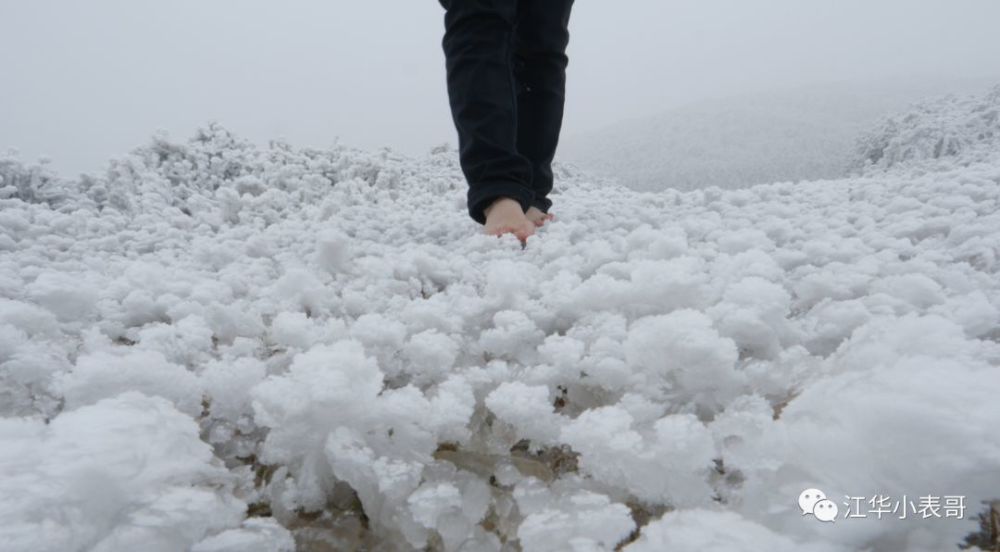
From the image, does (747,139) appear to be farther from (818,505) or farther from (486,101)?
(818,505)

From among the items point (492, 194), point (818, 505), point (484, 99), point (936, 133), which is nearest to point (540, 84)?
point (484, 99)

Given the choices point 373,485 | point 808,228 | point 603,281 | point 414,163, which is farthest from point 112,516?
point 414,163

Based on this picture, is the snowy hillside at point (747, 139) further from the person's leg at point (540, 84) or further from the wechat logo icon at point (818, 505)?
the wechat logo icon at point (818, 505)

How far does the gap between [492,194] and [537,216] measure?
0.87ft

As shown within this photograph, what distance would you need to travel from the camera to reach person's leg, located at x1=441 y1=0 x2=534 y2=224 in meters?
1.68

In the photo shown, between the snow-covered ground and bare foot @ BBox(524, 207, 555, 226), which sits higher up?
bare foot @ BBox(524, 207, 555, 226)

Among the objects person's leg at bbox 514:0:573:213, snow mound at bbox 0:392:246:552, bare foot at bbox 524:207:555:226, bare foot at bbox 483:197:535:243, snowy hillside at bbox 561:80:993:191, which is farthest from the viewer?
snowy hillside at bbox 561:80:993:191

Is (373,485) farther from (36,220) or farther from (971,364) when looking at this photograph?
(36,220)

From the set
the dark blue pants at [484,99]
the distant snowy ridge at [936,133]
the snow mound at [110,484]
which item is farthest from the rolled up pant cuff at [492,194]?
the distant snowy ridge at [936,133]

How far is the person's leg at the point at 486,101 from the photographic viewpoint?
5.51 ft

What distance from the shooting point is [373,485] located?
1.86 feet

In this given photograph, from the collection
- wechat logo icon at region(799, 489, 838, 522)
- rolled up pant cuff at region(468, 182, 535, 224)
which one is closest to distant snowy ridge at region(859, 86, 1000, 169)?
rolled up pant cuff at region(468, 182, 535, 224)

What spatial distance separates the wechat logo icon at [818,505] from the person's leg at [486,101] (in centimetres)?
128

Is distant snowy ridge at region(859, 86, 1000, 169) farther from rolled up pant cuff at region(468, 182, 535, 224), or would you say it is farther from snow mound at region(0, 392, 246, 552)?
snow mound at region(0, 392, 246, 552)
